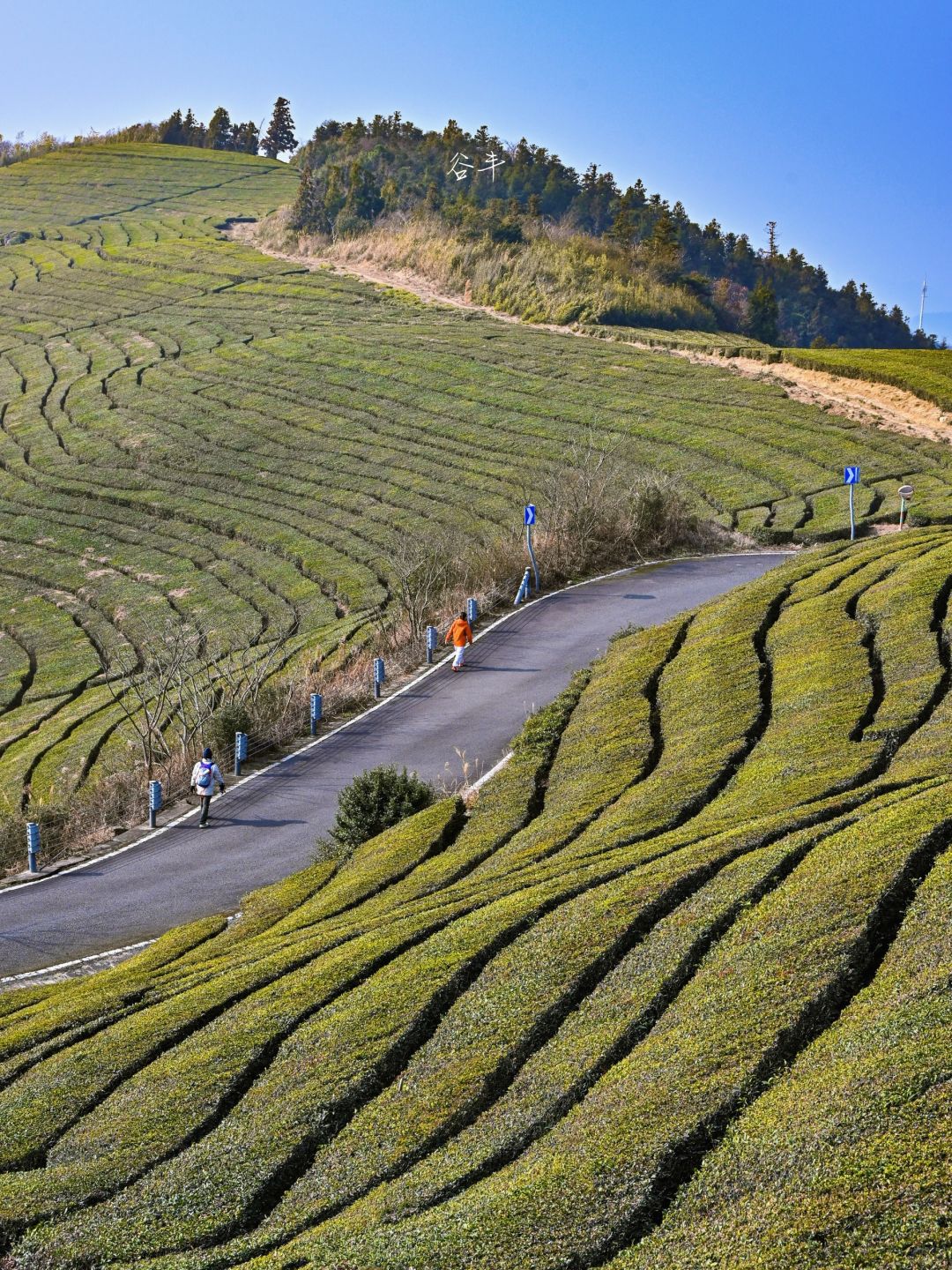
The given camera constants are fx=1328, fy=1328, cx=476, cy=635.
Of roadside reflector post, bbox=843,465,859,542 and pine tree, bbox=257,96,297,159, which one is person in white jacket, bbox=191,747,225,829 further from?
pine tree, bbox=257,96,297,159

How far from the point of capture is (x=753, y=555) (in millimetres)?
42219

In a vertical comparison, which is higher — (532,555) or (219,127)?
(219,127)

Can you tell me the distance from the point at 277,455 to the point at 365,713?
1472 inches

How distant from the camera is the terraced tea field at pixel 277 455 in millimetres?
45719

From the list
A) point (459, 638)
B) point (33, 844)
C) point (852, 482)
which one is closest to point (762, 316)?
point (852, 482)

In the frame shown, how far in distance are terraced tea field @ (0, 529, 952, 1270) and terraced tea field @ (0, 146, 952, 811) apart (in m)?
16.3

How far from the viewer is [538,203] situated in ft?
397

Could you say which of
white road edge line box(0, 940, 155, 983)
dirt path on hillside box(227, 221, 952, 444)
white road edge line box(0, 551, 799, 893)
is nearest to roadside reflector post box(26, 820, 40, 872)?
white road edge line box(0, 551, 799, 893)

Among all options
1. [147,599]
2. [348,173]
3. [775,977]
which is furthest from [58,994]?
[348,173]

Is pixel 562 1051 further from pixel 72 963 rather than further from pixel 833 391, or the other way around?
pixel 833 391

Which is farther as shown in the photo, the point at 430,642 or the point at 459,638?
the point at 430,642

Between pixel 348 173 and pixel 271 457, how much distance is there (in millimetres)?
72847

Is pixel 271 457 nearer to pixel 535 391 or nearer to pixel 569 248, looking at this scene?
pixel 535 391

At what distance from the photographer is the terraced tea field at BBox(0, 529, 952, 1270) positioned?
29.5 feet
